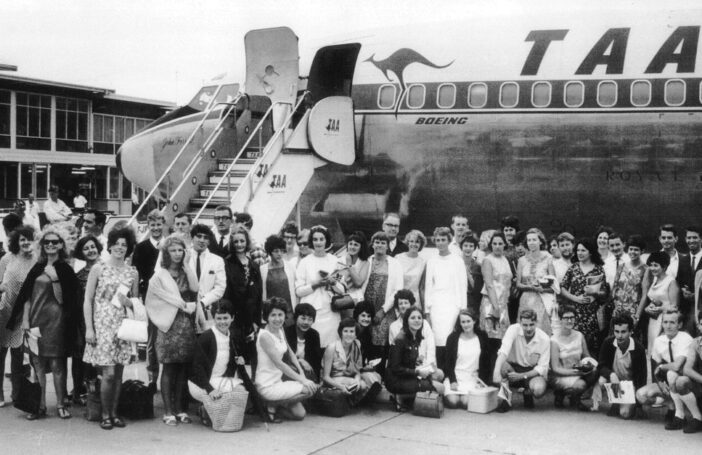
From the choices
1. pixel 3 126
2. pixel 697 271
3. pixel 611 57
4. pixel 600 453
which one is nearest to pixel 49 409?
pixel 600 453

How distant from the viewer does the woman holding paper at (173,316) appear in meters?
7.58

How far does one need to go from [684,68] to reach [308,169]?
Answer: 19.4 feet

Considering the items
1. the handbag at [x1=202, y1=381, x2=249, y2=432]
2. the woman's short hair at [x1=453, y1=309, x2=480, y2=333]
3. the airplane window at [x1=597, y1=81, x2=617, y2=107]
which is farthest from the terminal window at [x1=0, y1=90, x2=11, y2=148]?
the handbag at [x1=202, y1=381, x2=249, y2=432]

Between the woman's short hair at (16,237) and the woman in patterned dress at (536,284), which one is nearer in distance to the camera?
the woman's short hair at (16,237)

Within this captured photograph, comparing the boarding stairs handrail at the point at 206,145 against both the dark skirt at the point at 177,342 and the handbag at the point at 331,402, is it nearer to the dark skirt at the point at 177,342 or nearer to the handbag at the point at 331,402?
the dark skirt at the point at 177,342

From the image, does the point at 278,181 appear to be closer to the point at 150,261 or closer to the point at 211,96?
the point at 211,96

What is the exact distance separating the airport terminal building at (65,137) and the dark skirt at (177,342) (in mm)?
41802

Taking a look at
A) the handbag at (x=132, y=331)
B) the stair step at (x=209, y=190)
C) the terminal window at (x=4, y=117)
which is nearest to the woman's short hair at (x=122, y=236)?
the handbag at (x=132, y=331)

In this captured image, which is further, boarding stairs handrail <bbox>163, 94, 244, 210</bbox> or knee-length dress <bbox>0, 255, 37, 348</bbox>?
boarding stairs handrail <bbox>163, 94, 244, 210</bbox>

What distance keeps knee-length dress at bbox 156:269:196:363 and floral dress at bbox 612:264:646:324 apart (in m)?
4.61

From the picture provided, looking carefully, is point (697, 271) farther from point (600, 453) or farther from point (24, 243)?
point (24, 243)

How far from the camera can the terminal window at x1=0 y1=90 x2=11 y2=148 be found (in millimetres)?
46625

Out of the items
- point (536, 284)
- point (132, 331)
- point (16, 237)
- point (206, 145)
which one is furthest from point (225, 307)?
point (206, 145)

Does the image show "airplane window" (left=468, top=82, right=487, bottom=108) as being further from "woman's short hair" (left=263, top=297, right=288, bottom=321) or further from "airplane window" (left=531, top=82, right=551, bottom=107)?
"woman's short hair" (left=263, top=297, right=288, bottom=321)
